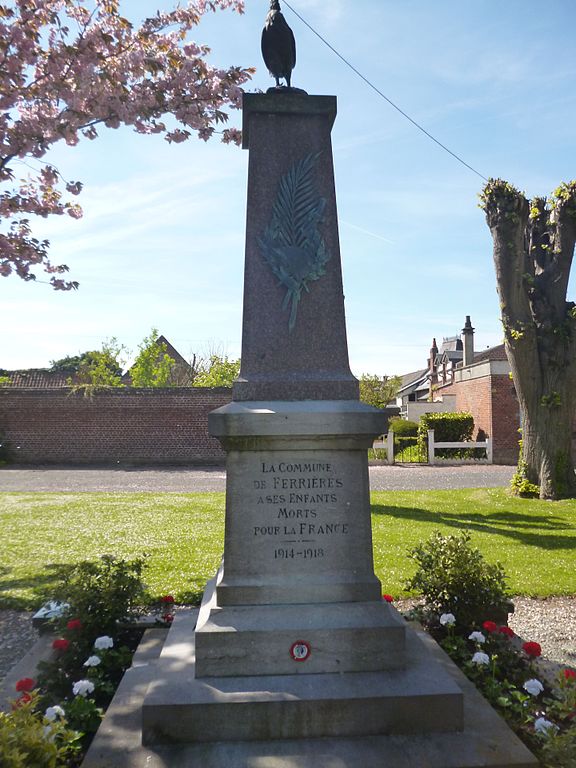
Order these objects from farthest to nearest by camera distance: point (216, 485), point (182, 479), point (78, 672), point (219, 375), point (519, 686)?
point (219, 375) → point (182, 479) → point (216, 485) → point (78, 672) → point (519, 686)

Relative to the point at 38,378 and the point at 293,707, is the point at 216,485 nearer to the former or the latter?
the point at 293,707

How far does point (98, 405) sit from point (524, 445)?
50.1 feet

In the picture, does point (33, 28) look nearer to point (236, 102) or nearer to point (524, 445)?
point (236, 102)

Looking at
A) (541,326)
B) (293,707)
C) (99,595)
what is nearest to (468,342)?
(541,326)

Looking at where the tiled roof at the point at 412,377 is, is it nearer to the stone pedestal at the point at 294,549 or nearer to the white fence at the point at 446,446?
the white fence at the point at 446,446

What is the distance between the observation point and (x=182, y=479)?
16828mm

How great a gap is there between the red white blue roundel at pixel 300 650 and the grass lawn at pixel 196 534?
2596 millimetres

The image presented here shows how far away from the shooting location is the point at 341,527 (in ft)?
11.8

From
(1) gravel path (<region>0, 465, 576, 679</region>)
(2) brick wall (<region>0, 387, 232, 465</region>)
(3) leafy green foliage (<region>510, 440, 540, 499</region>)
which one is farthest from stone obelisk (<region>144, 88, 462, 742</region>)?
(2) brick wall (<region>0, 387, 232, 465</region>)

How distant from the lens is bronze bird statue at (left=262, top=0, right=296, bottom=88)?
13.8 ft

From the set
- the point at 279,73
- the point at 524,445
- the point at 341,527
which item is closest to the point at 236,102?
the point at 279,73

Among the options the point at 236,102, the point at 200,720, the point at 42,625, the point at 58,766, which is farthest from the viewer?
the point at 236,102

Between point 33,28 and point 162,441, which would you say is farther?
point 162,441

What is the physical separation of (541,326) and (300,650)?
440 inches
